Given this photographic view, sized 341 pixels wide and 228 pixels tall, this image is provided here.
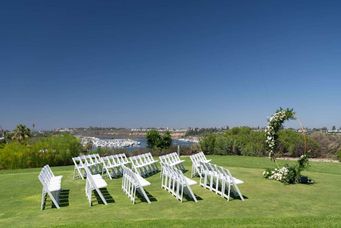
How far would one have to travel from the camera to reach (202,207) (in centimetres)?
764

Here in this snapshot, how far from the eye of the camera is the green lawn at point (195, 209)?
6.25 m

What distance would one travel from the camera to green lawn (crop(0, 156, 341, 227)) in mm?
6254

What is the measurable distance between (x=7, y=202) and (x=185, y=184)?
14.2 feet

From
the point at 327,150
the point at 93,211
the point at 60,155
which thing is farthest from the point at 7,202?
the point at 327,150

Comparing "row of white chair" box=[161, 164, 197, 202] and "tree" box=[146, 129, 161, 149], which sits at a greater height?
"tree" box=[146, 129, 161, 149]

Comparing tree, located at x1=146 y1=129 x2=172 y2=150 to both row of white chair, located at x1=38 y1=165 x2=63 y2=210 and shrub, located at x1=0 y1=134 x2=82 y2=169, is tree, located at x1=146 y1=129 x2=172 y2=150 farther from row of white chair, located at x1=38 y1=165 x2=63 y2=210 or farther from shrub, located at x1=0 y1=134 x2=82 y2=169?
row of white chair, located at x1=38 y1=165 x2=63 y2=210

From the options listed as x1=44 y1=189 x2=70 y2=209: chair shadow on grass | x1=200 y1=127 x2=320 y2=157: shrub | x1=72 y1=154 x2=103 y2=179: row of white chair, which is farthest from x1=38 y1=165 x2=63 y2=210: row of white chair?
x1=200 y1=127 x2=320 y2=157: shrub

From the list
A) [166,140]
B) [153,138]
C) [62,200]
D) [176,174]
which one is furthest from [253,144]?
[62,200]

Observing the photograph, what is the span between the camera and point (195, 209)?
748cm

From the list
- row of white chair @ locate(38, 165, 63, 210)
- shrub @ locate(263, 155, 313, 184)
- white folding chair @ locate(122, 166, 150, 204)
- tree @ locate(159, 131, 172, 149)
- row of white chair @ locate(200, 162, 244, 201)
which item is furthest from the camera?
tree @ locate(159, 131, 172, 149)

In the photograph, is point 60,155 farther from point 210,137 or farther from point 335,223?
point 335,223

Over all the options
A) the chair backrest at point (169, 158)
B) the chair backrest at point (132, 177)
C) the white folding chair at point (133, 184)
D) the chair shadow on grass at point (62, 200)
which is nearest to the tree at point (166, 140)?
the chair backrest at point (169, 158)

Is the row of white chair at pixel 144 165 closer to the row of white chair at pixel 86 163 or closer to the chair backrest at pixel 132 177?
the row of white chair at pixel 86 163

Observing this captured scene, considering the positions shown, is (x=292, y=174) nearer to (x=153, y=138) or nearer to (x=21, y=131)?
(x=153, y=138)
